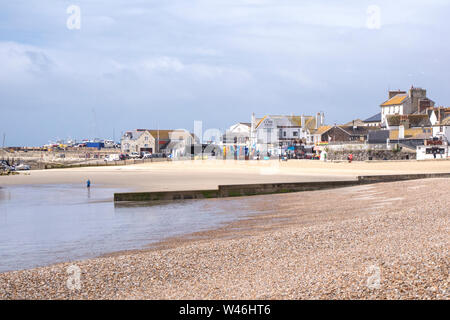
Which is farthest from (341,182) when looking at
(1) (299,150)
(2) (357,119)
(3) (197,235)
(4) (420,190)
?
(2) (357,119)

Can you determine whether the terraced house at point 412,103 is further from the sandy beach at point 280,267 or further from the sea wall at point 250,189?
the sandy beach at point 280,267

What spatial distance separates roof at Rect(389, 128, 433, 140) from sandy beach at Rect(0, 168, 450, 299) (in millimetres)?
54713

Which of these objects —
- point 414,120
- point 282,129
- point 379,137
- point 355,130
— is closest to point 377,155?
point 379,137

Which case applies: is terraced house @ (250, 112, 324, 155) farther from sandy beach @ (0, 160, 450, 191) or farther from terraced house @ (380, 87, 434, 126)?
sandy beach @ (0, 160, 450, 191)

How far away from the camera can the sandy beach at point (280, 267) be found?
7445 millimetres

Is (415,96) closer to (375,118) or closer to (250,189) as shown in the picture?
(375,118)

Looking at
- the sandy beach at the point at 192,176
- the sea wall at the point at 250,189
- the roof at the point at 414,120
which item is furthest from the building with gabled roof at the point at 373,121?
the sea wall at the point at 250,189

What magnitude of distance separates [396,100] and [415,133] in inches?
1097

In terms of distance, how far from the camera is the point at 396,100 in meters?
96.4

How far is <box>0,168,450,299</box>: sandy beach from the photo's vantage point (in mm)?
7445

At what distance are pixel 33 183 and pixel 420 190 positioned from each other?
24566mm

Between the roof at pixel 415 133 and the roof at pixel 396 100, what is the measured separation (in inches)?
934

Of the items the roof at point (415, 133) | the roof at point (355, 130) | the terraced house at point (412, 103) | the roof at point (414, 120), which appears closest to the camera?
the roof at point (415, 133)
